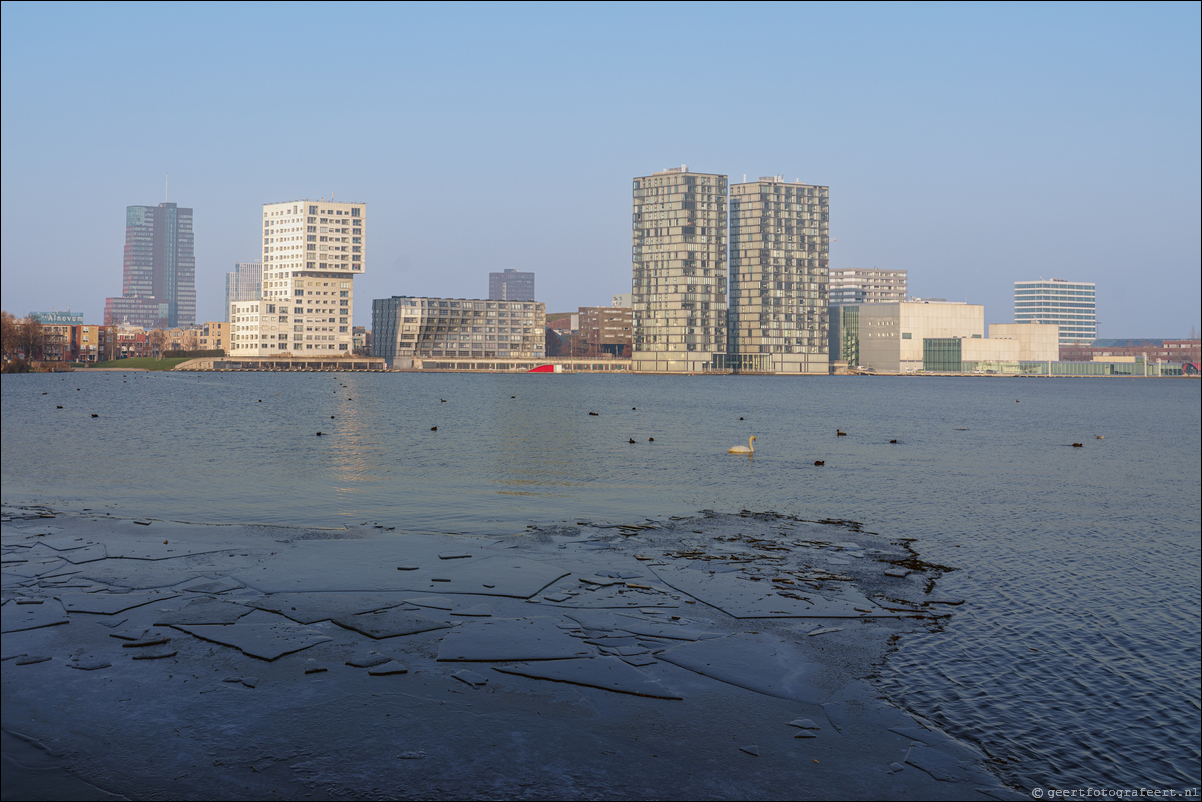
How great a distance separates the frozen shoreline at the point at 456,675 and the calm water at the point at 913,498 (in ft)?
5.76

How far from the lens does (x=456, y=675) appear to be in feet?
44.0

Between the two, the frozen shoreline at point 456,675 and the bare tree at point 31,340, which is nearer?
the frozen shoreline at point 456,675

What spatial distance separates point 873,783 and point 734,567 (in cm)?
1139

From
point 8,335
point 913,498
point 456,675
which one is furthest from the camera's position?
point 8,335

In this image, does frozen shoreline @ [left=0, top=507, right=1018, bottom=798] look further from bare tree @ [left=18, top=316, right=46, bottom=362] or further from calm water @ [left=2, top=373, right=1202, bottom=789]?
bare tree @ [left=18, top=316, right=46, bottom=362]

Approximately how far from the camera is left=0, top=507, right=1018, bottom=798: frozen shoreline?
1035cm

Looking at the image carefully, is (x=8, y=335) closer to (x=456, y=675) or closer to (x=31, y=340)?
(x=31, y=340)

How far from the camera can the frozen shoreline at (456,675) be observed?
10.4 m

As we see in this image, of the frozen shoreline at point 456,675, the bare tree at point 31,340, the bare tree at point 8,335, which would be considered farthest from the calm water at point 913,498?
the bare tree at point 31,340

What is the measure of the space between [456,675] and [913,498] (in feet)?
93.6

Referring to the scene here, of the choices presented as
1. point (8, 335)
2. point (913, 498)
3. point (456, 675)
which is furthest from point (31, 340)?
point (456, 675)

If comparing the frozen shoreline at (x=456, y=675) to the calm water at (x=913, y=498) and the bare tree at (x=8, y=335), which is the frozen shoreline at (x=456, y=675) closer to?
the calm water at (x=913, y=498)

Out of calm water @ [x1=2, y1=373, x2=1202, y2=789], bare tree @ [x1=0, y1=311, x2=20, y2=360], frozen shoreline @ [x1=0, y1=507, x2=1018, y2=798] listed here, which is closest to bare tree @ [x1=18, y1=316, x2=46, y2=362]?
bare tree @ [x1=0, y1=311, x2=20, y2=360]

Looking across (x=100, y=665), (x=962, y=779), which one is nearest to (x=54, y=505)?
(x=100, y=665)
